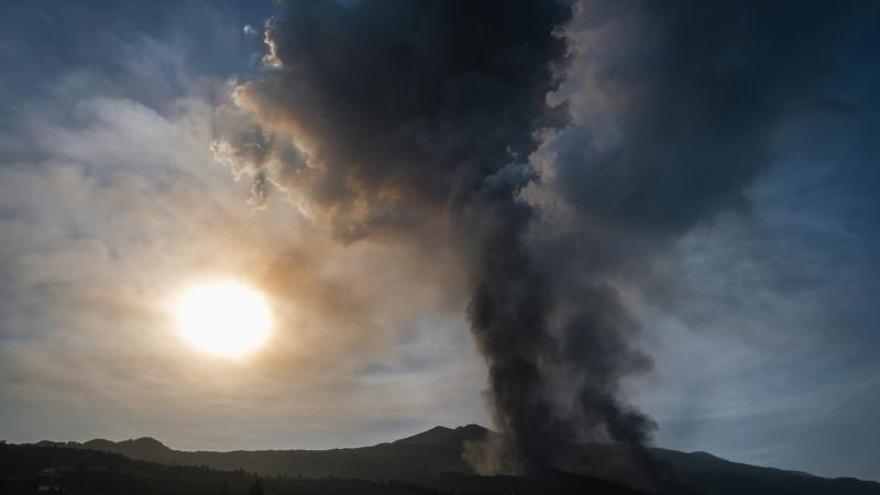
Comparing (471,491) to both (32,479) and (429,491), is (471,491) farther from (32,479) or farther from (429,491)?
(32,479)

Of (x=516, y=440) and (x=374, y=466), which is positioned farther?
(x=374, y=466)

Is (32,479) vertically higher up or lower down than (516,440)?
lower down

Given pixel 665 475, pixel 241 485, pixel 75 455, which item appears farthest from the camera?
pixel 665 475

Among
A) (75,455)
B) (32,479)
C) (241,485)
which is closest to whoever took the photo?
(32,479)

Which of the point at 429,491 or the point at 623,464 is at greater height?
the point at 623,464

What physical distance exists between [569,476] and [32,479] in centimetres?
10076

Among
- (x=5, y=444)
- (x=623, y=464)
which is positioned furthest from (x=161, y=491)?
(x=623, y=464)

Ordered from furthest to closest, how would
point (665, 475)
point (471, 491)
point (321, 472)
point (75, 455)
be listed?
1. point (321, 472)
2. point (665, 475)
3. point (471, 491)
4. point (75, 455)

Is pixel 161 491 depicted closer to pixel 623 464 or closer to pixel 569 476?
pixel 569 476

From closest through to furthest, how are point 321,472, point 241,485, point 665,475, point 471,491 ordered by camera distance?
point 241,485, point 471,491, point 665,475, point 321,472

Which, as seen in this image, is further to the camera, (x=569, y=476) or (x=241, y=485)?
(x=569, y=476)

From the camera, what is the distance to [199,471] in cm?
14588

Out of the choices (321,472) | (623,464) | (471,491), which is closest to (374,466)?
(321,472)

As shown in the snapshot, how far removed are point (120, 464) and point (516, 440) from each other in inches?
3336
